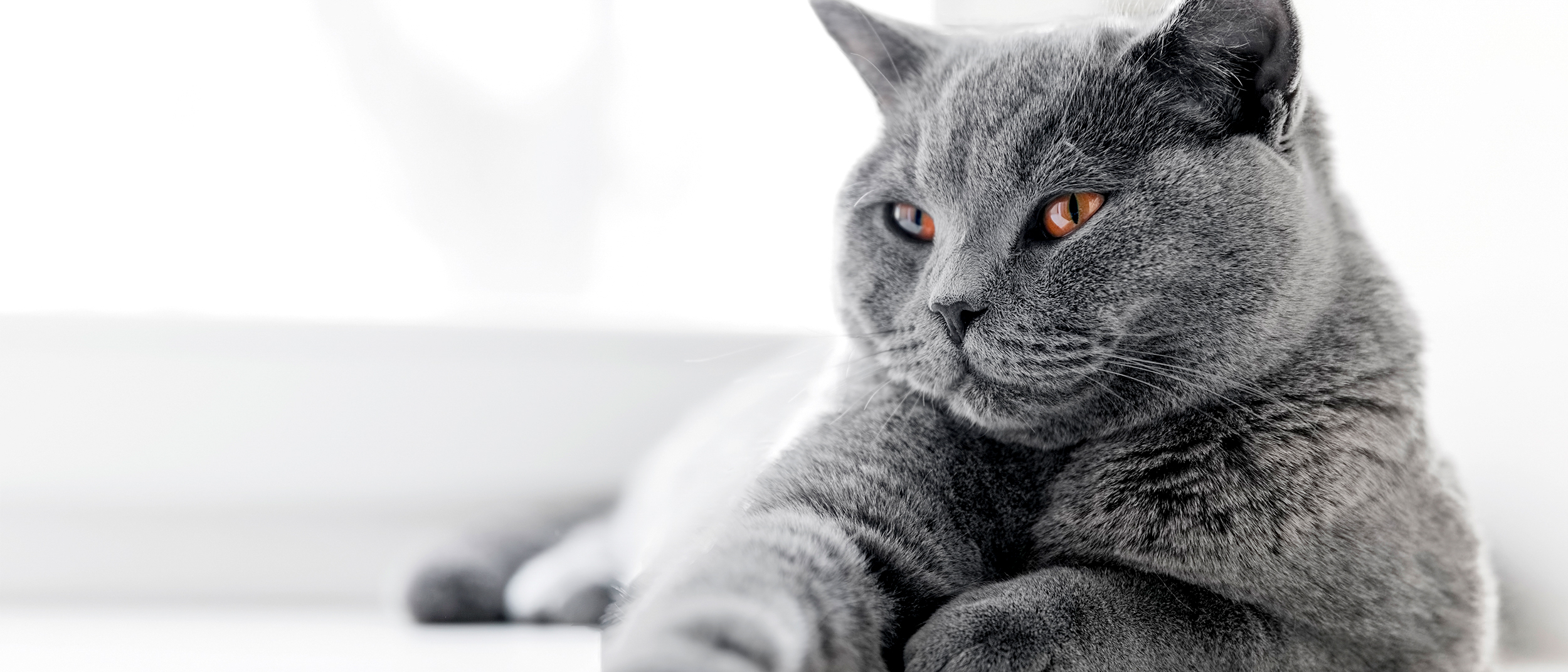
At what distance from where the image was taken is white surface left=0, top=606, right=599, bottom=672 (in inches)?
35.7

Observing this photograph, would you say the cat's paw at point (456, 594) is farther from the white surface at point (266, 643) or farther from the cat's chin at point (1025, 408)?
the cat's chin at point (1025, 408)

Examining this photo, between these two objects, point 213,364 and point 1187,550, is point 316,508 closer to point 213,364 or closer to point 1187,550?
point 213,364

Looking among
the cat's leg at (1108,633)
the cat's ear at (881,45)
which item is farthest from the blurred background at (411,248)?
the cat's leg at (1108,633)

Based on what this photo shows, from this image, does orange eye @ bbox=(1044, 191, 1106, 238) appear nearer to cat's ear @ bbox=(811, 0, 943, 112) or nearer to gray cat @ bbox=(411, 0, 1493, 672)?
gray cat @ bbox=(411, 0, 1493, 672)

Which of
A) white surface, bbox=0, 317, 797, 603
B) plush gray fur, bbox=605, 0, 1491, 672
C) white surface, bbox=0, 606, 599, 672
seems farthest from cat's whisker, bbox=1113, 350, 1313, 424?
white surface, bbox=0, 317, 797, 603

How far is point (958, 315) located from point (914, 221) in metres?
0.14

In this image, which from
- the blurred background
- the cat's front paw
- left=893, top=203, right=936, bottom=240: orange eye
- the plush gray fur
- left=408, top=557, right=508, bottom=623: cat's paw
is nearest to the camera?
the cat's front paw

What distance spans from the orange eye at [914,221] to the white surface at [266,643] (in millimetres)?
465

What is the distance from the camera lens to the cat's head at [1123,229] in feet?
2.39

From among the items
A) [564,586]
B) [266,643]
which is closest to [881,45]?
[564,586]

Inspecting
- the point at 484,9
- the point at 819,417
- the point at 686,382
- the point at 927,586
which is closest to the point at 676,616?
the point at 927,586

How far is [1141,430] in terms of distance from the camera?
78 cm

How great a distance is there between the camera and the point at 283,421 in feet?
4.91

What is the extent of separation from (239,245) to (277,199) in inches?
3.5
